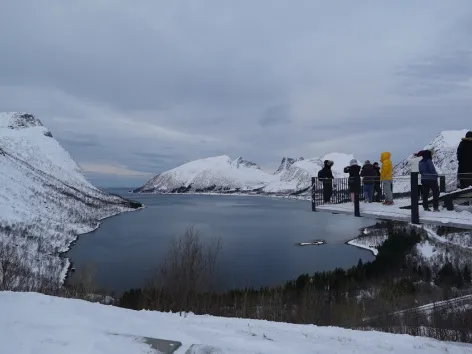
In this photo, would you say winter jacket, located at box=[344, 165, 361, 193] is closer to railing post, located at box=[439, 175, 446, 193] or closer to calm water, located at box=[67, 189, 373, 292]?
railing post, located at box=[439, 175, 446, 193]

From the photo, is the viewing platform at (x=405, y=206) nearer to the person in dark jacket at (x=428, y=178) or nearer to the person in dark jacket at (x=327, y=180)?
the person in dark jacket at (x=327, y=180)

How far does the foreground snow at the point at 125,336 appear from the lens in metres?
5.56

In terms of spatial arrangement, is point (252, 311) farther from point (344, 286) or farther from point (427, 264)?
point (427, 264)

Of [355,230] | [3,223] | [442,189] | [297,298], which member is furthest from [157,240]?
[442,189]

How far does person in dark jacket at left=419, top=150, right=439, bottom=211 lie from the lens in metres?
10.1

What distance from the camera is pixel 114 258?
4553 cm

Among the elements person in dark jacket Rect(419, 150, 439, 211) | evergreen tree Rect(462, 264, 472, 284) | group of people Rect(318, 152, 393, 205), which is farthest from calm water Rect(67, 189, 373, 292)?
person in dark jacket Rect(419, 150, 439, 211)

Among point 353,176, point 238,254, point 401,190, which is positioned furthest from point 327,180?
point 238,254

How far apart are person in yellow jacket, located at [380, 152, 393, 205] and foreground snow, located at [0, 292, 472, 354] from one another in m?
4.59

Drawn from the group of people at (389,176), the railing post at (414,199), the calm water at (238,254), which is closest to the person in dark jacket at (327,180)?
the group of people at (389,176)

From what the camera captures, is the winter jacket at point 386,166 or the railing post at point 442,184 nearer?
the railing post at point 442,184

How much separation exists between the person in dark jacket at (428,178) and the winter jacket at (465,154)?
1011mm

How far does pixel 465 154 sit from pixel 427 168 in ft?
4.25

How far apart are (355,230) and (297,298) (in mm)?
49579
